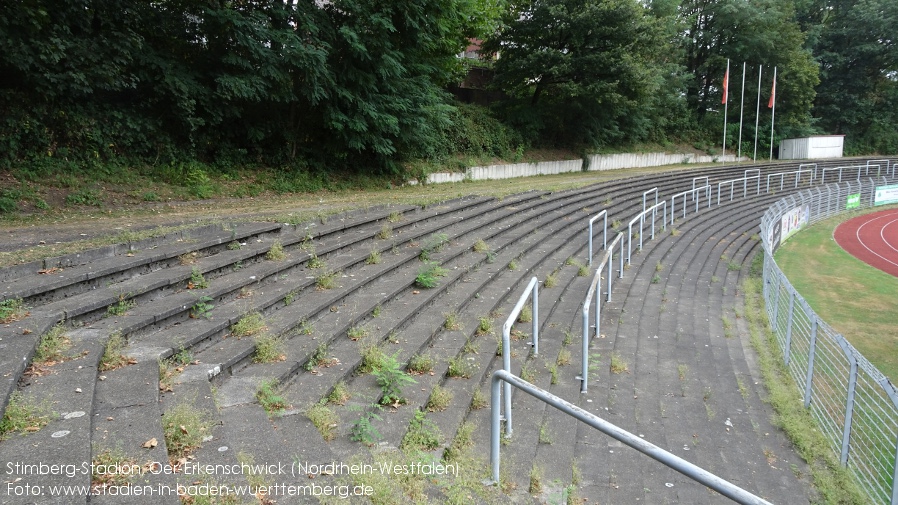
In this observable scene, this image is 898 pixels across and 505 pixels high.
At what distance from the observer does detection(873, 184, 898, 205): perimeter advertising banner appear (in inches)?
1106

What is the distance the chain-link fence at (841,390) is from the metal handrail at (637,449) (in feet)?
9.14

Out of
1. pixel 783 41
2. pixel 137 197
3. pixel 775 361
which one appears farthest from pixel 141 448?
pixel 783 41

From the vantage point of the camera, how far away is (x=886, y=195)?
28.6 meters

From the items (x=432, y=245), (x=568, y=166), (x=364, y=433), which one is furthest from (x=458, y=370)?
(x=568, y=166)

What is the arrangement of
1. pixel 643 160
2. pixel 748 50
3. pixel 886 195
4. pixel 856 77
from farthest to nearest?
pixel 856 77
pixel 748 50
pixel 643 160
pixel 886 195

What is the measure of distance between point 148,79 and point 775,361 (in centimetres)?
1270

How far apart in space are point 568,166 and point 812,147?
2151 centimetres

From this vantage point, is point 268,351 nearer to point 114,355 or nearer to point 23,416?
point 114,355

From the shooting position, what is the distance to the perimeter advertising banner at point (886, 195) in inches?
1106

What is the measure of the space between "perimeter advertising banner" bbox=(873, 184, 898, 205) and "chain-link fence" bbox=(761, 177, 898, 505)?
23587mm

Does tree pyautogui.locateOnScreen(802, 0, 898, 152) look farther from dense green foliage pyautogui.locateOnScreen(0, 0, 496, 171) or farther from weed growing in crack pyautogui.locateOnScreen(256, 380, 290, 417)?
weed growing in crack pyautogui.locateOnScreen(256, 380, 290, 417)

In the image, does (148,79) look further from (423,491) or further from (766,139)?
(766,139)

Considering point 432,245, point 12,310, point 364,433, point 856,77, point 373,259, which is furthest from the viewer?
point 856,77

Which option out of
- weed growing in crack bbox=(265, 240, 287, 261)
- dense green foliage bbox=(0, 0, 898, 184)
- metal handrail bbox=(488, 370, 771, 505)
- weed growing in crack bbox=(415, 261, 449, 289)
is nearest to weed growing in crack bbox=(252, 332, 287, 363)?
metal handrail bbox=(488, 370, 771, 505)
